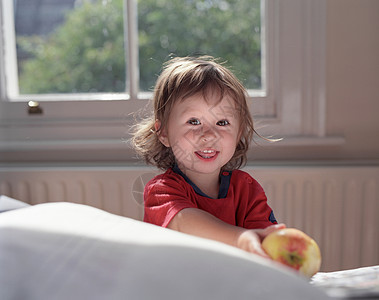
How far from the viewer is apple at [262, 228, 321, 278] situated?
538 mm

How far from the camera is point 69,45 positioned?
5.90 feet

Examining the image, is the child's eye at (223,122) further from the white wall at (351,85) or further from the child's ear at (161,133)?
the white wall at (351,85)

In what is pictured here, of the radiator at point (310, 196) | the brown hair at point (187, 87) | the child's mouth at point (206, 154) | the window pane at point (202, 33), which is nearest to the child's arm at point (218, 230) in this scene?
the child's mouth at point (206, 154)

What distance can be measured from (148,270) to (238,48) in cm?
142

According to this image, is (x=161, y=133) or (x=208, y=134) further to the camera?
(x=161, y=133)

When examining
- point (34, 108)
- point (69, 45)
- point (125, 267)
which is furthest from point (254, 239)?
point (69, 45)

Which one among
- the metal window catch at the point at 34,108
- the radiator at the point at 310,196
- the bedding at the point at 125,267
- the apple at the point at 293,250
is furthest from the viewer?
the metal window catch at the point at 34,108

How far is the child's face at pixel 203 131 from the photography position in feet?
2.75

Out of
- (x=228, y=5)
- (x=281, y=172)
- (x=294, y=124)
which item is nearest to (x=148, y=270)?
(x=281, y=172)

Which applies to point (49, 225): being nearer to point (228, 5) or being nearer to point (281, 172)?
point (281, 172)

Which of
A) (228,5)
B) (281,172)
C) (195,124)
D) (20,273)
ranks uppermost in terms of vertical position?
(228,5)

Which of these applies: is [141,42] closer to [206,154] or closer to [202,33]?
[202,33]

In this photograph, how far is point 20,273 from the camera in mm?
425

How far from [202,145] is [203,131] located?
3 cm
